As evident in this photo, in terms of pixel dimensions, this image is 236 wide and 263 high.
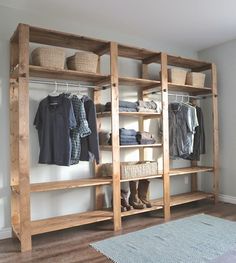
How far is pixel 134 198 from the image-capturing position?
347 centimetres

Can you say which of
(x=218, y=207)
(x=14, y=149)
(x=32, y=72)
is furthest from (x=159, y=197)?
(x=32, y=72)

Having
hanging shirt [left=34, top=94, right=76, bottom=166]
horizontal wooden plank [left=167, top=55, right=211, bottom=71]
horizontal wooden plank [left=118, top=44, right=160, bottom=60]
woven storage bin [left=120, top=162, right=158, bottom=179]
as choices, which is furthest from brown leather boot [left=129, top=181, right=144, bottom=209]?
horizontal wooden plank [left=167, top=55, right=211, bottom=71]

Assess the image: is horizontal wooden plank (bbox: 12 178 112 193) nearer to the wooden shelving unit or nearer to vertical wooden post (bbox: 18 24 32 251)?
the wooden shelving unit

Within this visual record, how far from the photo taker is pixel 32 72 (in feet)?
9.73

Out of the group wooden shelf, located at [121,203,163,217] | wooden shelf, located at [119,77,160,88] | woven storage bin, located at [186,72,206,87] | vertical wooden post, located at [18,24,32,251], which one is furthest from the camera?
woven storage bin, located at [186,72,206,87]

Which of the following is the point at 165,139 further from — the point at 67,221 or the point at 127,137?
the point at 67,221

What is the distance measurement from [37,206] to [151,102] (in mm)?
1917

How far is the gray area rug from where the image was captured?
2.30m

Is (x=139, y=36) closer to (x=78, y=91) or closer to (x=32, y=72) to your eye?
(x=78, y=91)

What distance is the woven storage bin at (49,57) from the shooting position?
2811 millimetres

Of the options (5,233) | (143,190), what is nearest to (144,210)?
(143,190)

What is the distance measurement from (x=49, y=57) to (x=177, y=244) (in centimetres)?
226

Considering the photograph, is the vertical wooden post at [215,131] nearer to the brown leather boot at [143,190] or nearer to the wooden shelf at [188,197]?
the wooden shelf at [188,197]

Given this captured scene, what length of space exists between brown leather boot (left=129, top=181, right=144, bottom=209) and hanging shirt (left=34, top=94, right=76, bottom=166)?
3.49 ft
